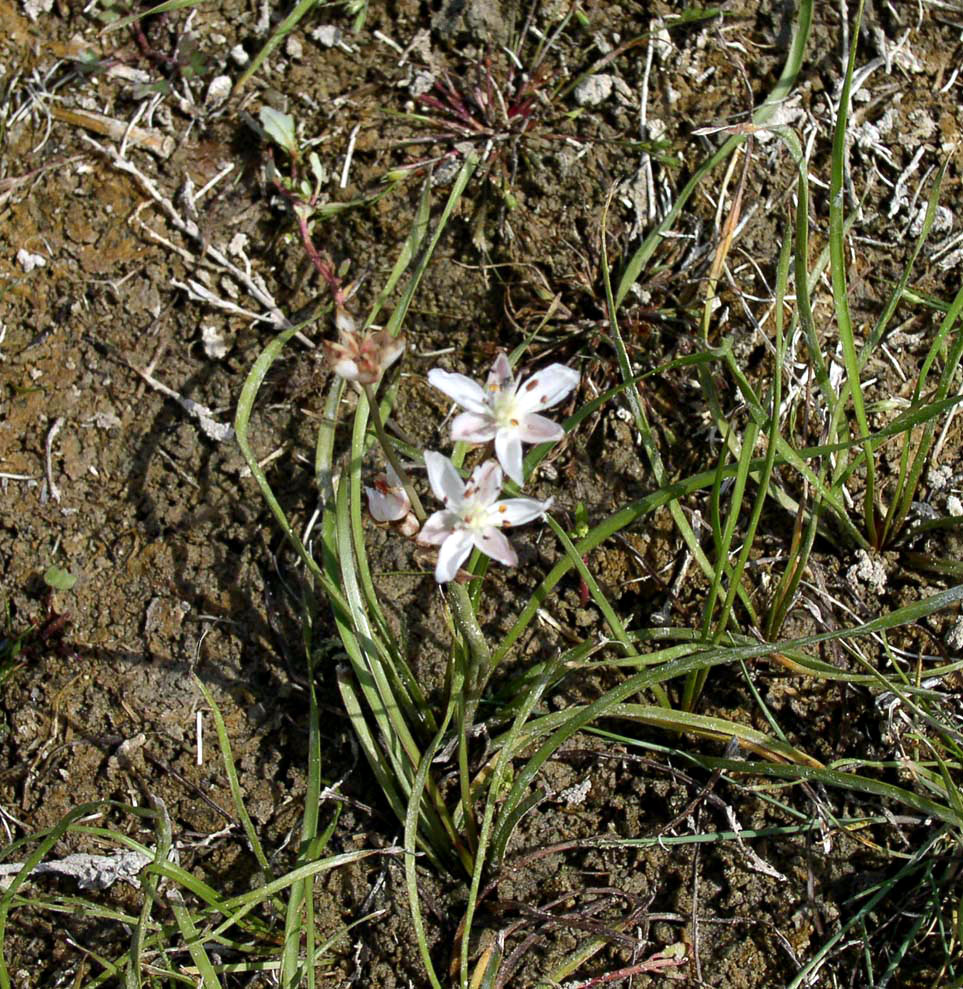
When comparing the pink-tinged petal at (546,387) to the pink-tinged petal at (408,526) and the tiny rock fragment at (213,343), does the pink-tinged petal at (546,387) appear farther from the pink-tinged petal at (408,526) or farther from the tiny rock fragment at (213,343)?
the tiny rock fragment at (213,343)

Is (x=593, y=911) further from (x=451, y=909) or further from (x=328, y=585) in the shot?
(x=328, y=585)

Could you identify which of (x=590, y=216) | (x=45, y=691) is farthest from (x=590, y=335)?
(x=45, y=691)

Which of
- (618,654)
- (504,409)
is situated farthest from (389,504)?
(618,654)

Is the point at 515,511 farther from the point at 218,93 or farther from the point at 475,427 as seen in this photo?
the point at 218,93

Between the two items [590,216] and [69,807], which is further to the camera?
[590,216]

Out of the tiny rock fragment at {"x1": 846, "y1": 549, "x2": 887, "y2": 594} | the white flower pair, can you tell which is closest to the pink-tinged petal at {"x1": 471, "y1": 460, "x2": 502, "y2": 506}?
the white flower pair

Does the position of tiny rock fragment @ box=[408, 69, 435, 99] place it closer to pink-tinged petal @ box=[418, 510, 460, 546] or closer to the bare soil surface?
the bare soil surface
